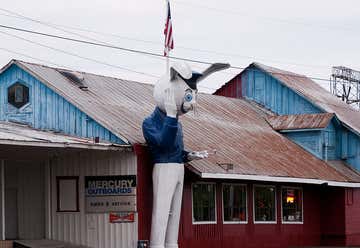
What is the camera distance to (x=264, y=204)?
95.8 ft

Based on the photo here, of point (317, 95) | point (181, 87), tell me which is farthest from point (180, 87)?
point (317, 95)

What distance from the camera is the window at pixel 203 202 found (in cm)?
2566

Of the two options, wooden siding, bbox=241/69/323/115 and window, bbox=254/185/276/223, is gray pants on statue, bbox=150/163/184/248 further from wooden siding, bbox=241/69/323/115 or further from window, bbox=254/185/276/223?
wooden siding, bbox=241/69/323/115

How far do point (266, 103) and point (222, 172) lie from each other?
12.0 meters

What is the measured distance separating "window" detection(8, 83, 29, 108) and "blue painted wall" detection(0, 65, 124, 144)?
0.11 metres

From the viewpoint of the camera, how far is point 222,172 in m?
24.6

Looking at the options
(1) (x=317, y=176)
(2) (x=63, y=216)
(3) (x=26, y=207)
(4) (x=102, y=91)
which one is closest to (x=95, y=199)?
(2) (x=63, y=216)

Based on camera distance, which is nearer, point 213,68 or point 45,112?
point 213,68

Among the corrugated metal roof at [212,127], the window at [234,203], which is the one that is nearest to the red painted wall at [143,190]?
the corrugated metal roof at [212,127]

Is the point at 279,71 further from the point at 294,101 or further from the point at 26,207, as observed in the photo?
the point at 26,207

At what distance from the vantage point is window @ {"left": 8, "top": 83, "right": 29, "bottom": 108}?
2572 cm

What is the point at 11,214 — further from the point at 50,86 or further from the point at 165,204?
the point at 165,204

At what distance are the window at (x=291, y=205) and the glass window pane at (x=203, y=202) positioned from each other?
15.1ft

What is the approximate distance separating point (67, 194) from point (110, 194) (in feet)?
4.80
